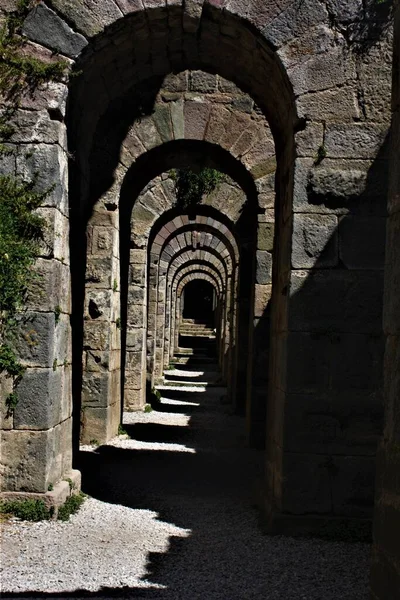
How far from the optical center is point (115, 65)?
6395 millimetres

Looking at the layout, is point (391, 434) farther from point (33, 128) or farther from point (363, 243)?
point (33, 128)

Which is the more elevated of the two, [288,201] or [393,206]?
[288,201]

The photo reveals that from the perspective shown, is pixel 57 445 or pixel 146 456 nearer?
pixel 57 445

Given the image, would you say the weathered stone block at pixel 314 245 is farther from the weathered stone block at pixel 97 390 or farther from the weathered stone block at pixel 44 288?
the weathered stone block at pixel 97 390

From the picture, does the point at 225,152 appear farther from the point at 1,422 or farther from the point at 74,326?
the point at 1,422

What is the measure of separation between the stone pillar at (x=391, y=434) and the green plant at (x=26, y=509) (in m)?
3.28

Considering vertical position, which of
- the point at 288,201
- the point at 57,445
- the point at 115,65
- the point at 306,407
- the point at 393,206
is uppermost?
the point at 115,65

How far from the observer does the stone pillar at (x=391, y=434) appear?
2.58 metres

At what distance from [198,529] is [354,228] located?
8.12 feet

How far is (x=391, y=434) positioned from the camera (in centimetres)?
265

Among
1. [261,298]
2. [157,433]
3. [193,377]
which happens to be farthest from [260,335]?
[193,377]

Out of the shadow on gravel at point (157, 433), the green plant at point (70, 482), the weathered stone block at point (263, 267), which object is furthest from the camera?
the shadow on gravel at point (157, 433)

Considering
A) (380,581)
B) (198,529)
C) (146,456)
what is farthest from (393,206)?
(146,456)

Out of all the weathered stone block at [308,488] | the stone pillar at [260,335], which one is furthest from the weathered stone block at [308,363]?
the stone pillar at [260,335]
